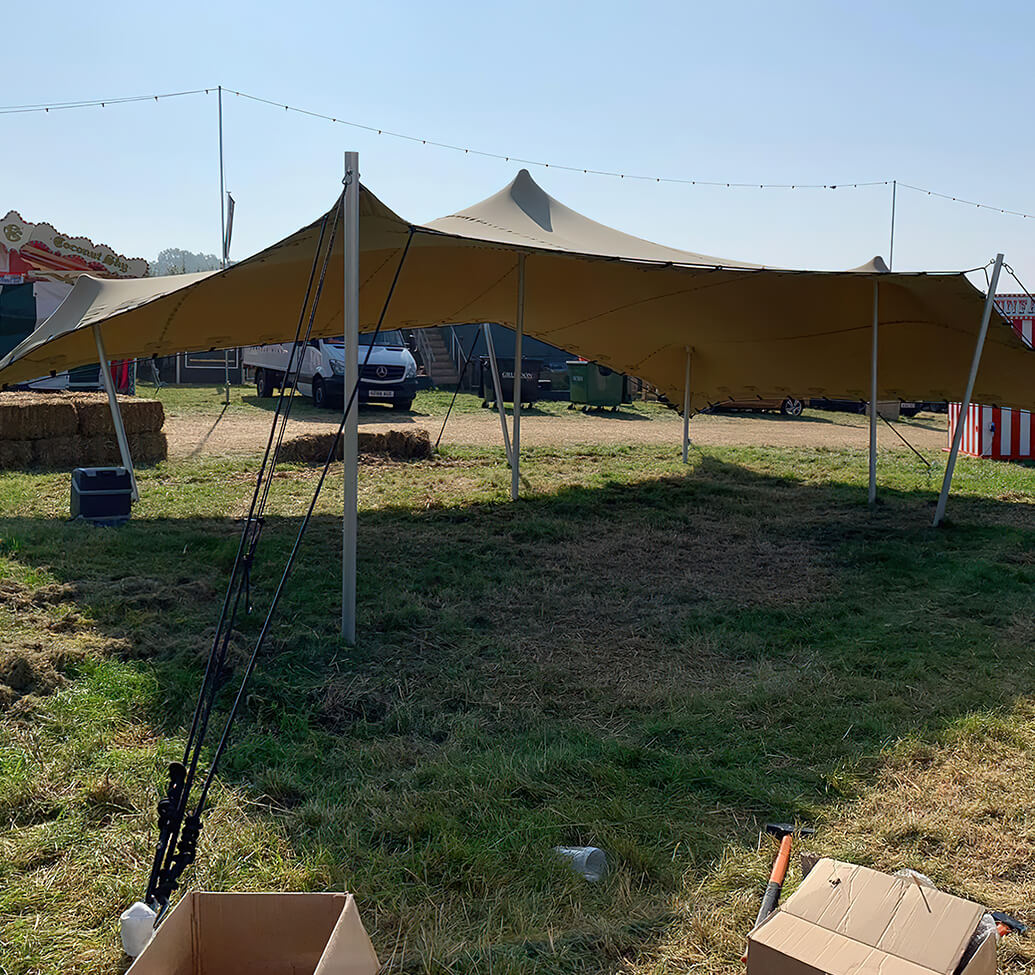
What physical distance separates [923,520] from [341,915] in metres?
7.34

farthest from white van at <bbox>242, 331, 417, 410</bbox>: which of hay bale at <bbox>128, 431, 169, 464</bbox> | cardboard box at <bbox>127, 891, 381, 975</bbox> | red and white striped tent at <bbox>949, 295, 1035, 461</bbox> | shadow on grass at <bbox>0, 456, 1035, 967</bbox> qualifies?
cardboard box at <bbox>127, 891, 381, 975</bbox>

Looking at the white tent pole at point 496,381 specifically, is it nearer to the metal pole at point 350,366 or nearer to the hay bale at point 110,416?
the hay bale at point 110,416

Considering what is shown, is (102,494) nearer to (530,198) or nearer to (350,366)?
(350,366)

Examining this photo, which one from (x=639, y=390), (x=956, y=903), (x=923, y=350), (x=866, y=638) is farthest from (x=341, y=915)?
(x=639, y=390)

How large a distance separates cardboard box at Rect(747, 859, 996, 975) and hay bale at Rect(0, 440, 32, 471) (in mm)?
9383

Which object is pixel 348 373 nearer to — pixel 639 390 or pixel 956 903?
pixel 956 903

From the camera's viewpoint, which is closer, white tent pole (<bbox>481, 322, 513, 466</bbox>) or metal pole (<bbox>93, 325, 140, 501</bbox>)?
metal pole (<bbox>93, 325, 140, 501</bbox>)

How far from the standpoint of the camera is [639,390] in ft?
75.9

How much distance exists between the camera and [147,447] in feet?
33.7

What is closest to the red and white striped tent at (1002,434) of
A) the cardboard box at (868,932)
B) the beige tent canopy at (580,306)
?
the beige tent canopy at (580,306)

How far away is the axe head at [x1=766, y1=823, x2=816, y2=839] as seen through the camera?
2.83 metres

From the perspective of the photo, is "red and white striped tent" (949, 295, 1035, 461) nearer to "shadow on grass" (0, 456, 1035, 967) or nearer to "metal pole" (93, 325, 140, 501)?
"shadow on grass" (0, 456, 1035, 967)

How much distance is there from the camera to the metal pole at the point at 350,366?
4617 mm

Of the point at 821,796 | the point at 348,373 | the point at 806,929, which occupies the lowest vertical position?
the point at 821,796
